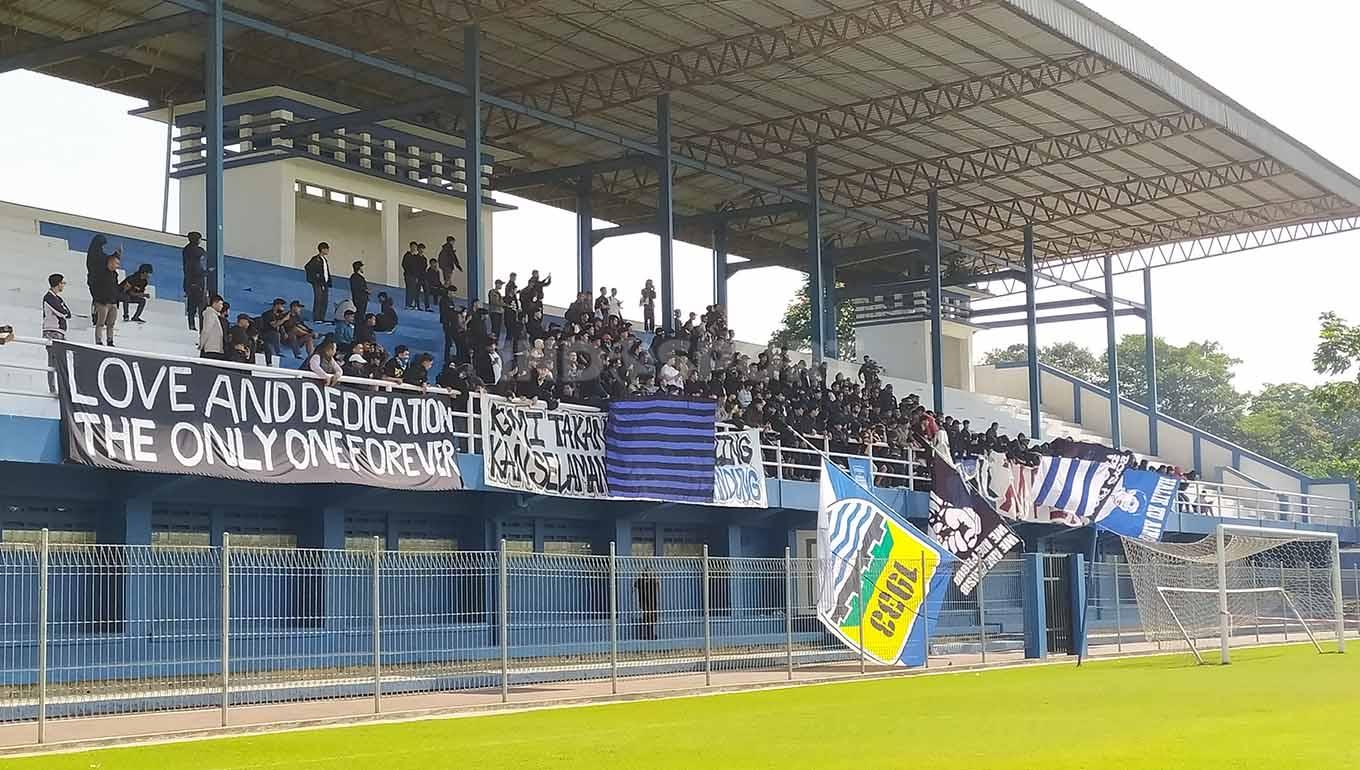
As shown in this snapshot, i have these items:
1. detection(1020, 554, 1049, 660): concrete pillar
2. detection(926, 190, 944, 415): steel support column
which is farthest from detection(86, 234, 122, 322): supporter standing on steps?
detection(926, 190, 944, 415): steel support column

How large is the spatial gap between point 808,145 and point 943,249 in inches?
497

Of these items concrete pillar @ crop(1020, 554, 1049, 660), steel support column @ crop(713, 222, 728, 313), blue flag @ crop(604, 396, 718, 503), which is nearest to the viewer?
blue flag @ crop(604, 396, 718, 503)

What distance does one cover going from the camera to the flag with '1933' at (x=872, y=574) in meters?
27.1

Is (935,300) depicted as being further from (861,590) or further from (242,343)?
(242,343)

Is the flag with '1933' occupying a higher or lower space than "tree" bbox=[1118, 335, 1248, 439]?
lower

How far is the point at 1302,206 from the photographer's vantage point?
164 ft

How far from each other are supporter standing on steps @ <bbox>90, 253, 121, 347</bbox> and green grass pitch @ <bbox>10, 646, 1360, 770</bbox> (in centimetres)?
843

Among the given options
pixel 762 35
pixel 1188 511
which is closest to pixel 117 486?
pixel 762 35

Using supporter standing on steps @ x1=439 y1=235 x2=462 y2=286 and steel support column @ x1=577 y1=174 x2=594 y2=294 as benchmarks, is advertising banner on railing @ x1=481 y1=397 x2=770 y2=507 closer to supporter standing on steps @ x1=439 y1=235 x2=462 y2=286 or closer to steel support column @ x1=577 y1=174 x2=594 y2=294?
supporter standing on steps @ x1=439 y1=235 x2=462 y2=286

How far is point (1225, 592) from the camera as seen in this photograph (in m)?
29.6

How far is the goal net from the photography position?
30.7 metres

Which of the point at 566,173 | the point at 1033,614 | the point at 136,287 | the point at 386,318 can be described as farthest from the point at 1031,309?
the point at 136,287

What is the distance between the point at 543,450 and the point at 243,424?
20.1 feet

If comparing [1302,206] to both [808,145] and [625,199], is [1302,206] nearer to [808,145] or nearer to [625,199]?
[808,145]
